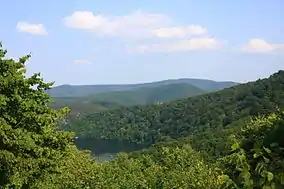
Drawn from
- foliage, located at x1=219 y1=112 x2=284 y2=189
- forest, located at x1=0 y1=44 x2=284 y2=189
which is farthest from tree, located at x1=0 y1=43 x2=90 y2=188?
foliage, located at x1=219 y1=112 x2=284 y2=189

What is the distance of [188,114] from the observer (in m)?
103

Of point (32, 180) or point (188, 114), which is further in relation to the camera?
point (188, 114)

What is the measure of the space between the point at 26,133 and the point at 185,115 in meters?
91.6

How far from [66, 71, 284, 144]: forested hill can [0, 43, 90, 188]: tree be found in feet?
→ 135

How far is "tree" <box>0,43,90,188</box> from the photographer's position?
13891 mm

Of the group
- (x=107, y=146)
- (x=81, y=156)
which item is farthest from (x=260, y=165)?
(x=107, y=146)

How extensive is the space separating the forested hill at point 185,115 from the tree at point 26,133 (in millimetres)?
41124

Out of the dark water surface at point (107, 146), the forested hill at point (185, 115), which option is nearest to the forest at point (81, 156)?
the forested hill at point (185, 115)

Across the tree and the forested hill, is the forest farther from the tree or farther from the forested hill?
the forested hill

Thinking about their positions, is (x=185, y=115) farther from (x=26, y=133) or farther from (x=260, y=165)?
(x=260, y=165)

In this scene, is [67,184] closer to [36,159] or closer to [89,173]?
[89,173]

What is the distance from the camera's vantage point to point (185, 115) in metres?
105

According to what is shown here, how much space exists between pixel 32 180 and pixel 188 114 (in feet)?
292

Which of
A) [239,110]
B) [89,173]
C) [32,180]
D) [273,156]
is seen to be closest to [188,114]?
[239,110]
